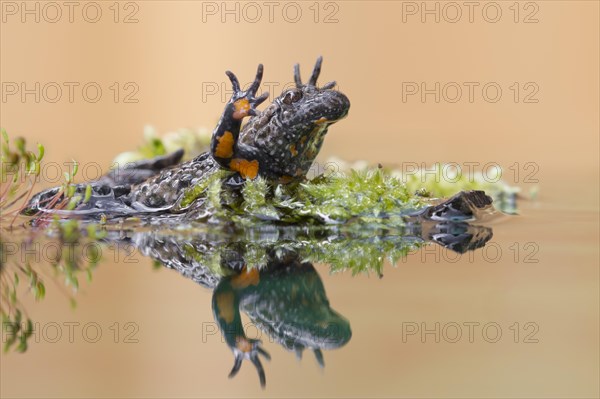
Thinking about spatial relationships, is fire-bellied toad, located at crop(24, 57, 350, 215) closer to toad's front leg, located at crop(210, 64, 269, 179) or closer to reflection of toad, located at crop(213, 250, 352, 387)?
toad's front leg, located at crop(210, 64, 269, 179)

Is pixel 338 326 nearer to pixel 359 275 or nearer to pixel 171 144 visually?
pixel 359 275

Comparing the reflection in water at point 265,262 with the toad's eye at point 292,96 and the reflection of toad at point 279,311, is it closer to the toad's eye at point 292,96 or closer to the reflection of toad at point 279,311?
the reflection of toad at point 279,311

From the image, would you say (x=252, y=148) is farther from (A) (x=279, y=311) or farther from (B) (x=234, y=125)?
(A) (x=279, y=311)

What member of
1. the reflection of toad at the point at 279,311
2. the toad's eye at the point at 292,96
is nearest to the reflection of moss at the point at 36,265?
the reflection of toad at the point at 279,311

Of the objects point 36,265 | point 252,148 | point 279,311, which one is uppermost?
point 252,148

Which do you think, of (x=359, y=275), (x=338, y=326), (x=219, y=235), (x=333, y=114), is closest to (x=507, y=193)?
(x=333, y=114)

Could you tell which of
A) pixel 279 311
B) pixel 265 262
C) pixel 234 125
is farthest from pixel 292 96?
pixel 279 311

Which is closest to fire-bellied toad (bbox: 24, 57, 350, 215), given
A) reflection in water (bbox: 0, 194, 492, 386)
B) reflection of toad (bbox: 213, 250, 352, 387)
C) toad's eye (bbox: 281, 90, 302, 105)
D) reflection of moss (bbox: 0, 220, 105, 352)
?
toad's eye (bbox: 281, 90, 302, 105)
